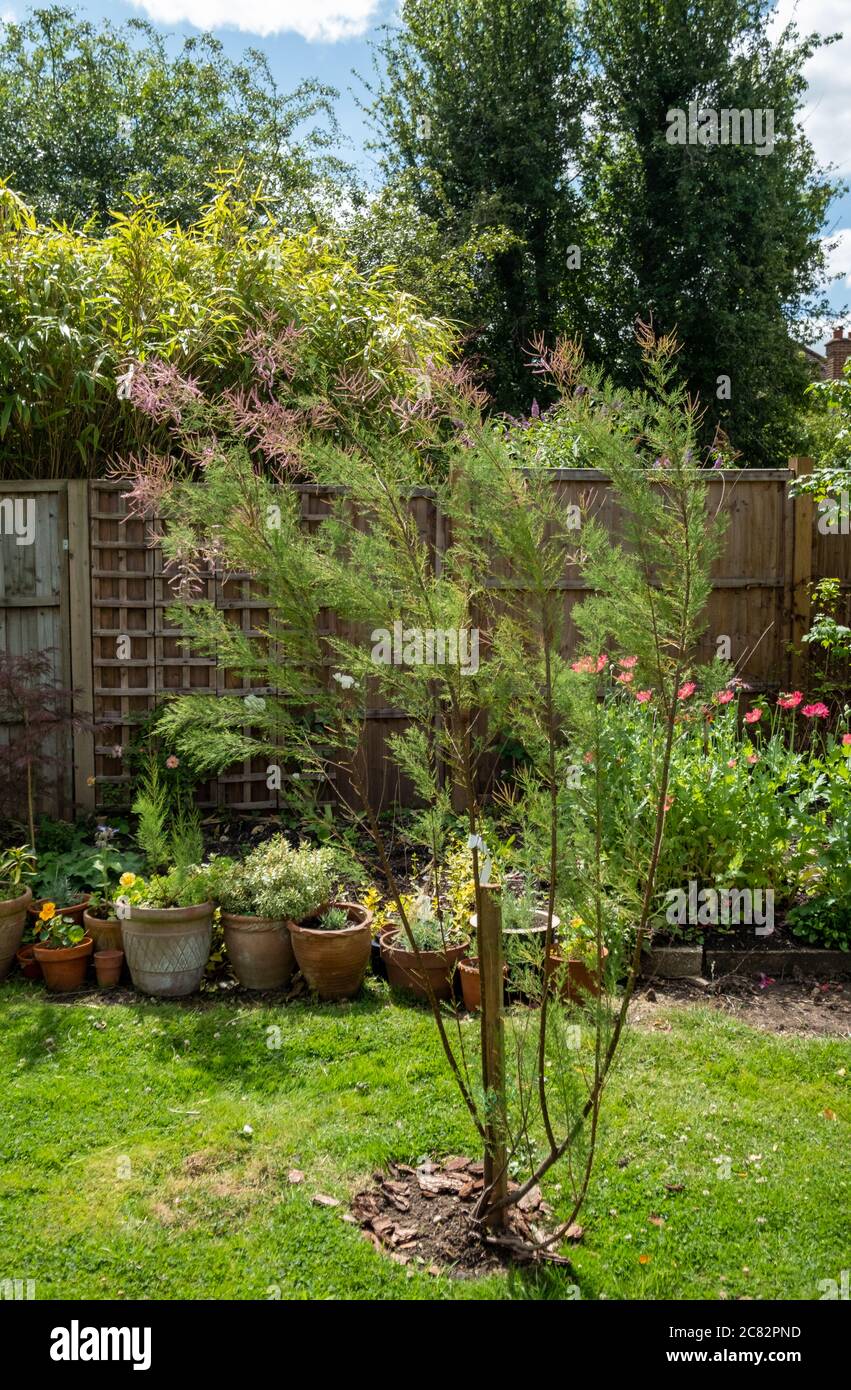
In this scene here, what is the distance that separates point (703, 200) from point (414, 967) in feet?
52.0

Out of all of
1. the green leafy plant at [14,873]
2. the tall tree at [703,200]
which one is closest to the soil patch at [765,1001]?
the green leafy plant at [14,873]

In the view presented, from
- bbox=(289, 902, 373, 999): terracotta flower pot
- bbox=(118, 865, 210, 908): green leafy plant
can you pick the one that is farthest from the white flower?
bbox=(289, 902, 373, 999): terracotta flower pot

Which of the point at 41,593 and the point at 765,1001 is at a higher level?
the point at 41,593

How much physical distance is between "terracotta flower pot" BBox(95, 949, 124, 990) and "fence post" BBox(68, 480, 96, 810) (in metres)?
1.86

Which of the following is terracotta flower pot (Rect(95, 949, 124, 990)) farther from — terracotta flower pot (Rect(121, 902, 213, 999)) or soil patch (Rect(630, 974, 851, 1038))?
soil patch (Rect(630, 974, 851, 1038))

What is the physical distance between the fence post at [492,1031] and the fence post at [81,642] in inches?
162

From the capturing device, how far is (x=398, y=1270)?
253cm

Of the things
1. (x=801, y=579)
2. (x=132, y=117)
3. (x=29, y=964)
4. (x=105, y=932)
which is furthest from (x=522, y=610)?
(x=132, y=117)

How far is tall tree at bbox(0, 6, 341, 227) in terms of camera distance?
688 inches

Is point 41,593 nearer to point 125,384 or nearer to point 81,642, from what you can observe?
point 81,642

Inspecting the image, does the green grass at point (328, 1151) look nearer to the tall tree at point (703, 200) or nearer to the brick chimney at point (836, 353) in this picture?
the tall tree at point (703, 200)

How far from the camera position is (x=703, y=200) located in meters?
16.6

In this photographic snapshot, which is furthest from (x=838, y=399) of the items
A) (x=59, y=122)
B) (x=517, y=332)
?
(x=59, y=122)

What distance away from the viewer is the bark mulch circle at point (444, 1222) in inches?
101
